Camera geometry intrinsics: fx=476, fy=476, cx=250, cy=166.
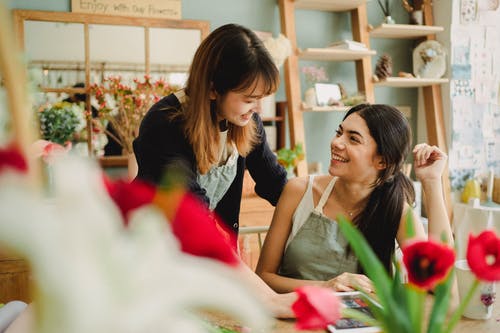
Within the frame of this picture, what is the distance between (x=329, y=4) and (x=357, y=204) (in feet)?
6.99

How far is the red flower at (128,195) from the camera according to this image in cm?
27

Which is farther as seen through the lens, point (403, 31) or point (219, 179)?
point (403, 31)

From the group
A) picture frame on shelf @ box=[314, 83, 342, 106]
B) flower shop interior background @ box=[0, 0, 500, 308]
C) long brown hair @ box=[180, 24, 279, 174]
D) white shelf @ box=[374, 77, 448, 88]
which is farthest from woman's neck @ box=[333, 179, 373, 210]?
white shelf @ box=[374, 77, 448, 88]

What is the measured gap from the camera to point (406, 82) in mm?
3463

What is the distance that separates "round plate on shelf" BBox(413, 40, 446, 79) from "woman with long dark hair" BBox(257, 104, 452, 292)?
7.12 ft

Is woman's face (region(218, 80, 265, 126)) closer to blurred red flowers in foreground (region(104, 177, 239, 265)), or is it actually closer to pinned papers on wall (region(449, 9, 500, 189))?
blurred red flowers in foreground (region(104, 177, 239, 265))

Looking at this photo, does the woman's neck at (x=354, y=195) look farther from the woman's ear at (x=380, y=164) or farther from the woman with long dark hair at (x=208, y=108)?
the woman with long dark hair at (x=208, y=108)

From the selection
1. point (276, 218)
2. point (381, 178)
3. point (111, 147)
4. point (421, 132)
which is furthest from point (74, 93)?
point (421, 132)

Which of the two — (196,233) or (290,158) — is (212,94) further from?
(290,158)

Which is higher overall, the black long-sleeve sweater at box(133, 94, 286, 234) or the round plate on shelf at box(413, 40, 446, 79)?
the round plate on shelf at box(413, 40, 446, 79)

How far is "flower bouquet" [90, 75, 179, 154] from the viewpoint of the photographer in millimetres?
2689

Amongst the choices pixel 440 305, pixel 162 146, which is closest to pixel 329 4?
pixel 162 146

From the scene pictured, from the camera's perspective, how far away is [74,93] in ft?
9.35

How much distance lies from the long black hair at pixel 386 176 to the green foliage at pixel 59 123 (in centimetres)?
159
